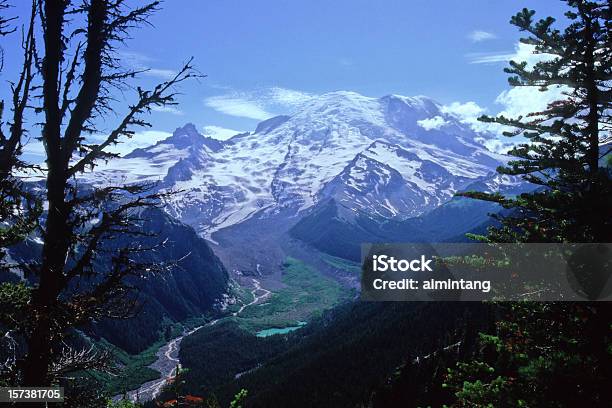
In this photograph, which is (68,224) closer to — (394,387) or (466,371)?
(466,371)

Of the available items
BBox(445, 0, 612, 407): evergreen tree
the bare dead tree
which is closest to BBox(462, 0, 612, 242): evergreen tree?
BBox(445, 0, 612, 407): evergreen tree

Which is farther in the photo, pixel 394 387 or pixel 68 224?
pixel 394 387

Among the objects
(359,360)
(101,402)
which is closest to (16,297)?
(101,402)

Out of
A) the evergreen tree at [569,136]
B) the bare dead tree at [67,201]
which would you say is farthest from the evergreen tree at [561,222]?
the bare dead tree at [67,201]

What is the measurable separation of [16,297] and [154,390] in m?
207

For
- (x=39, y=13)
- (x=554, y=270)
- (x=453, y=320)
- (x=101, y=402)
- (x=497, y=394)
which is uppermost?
(x=39, y=13)

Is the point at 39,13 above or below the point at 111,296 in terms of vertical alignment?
above

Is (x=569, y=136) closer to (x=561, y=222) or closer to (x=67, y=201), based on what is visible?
(x=561, y=222)

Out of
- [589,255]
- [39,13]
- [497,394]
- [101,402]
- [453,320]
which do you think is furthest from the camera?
[453,320]

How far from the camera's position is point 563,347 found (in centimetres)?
1406

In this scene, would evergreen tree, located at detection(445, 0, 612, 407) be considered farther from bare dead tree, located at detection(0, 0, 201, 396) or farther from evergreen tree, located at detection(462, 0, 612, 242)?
bare dead tree, located at detection(0, 0, 201, 396)

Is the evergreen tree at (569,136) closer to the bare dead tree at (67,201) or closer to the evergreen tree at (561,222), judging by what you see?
the evergreen tree at (561,222)

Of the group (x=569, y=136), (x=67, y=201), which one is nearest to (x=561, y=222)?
(x=569, y=136)

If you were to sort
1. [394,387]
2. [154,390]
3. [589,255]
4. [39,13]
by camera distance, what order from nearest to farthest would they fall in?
[39,13] → [589,255] → [394,387] → [154,390]
